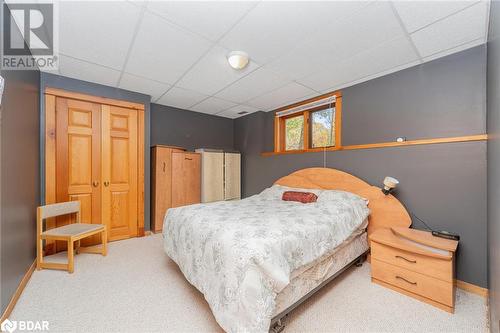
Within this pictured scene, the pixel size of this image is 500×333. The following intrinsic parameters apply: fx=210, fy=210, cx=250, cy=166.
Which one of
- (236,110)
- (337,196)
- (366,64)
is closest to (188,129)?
(236,110)

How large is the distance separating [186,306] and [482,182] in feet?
9.92

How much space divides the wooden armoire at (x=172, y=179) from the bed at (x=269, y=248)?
1383mm

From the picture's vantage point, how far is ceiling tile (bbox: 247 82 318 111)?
10.7 feet

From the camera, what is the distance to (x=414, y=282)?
1928 mm

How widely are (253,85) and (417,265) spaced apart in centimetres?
288

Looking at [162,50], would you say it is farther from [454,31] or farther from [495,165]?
[495,165]

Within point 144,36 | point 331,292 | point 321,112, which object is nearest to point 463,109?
point 321,112

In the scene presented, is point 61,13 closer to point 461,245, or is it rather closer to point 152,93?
point 152,93

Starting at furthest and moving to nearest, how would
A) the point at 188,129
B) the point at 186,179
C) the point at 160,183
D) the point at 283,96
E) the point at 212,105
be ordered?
the point at 188,129 → the point at 212,105 → the point at 186,179 → the point at 160,183 → the point at 283,96

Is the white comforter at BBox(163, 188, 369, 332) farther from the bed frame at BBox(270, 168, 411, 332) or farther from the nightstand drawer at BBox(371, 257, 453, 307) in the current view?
the nightstand drawer at BBox(371, 257, 453, 307)

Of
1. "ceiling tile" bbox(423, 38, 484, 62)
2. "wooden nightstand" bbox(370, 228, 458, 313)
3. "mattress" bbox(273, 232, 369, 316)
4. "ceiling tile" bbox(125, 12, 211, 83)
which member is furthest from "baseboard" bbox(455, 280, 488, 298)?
"ceiling tile" bbox(125, 12, 211, 83)

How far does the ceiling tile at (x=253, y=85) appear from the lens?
2.83 m

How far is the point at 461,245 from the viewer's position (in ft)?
7.06

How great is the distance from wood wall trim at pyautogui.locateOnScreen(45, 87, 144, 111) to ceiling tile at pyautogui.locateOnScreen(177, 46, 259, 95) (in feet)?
3.15
